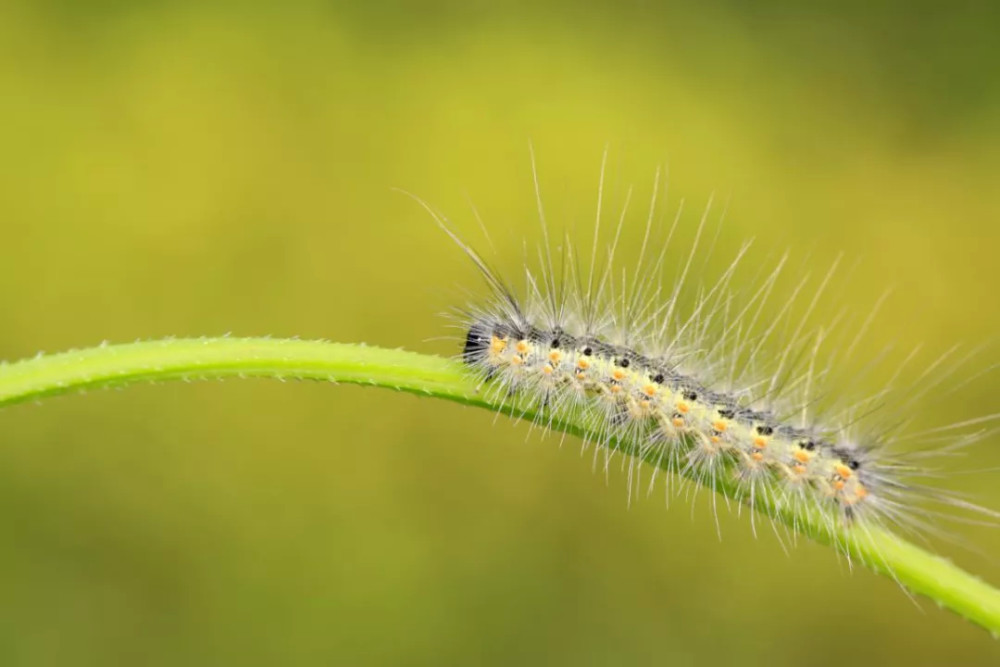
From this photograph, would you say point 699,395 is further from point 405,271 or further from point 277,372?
point 405,271

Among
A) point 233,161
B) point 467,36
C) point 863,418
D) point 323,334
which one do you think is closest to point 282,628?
point 323,334

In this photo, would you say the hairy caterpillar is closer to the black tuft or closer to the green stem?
the black tuft

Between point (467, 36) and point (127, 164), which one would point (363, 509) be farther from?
point (467, 36)

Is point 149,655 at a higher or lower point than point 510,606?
lower

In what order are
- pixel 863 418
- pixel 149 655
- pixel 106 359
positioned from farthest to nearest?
1. pixel 149 655
2. pixel 863 418
3. pixel 106 359

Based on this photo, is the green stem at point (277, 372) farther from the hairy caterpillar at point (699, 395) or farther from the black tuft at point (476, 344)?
the hairy caterpillar at point (699, 395)

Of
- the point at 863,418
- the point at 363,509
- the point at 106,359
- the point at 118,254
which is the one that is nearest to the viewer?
the point at 106,359

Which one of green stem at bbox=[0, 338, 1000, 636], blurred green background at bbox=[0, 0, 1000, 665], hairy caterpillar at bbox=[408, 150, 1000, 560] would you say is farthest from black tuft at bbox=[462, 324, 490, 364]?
blurred green background at bbox=[0, 0, 1000, 665]
